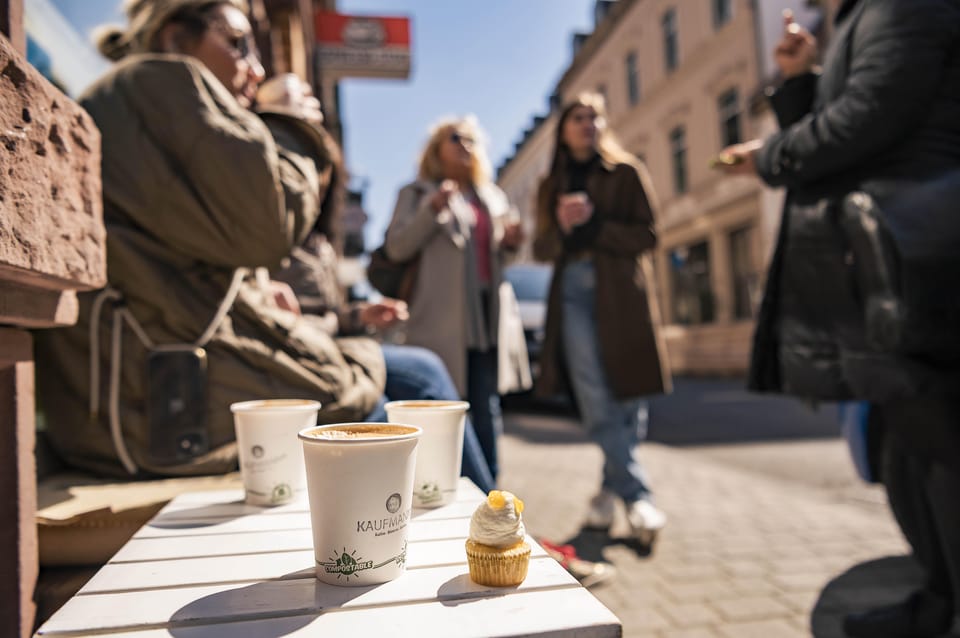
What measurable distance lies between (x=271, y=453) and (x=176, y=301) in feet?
1.84

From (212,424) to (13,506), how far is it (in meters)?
0.41

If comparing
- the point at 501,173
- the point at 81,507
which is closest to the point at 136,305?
the point at 81,507

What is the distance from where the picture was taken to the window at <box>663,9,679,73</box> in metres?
19.3

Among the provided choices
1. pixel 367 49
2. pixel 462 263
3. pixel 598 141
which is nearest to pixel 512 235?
pixel 462 263

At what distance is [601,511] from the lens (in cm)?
321

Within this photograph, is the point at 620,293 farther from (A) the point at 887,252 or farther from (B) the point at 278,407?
(B) the point at 278,407

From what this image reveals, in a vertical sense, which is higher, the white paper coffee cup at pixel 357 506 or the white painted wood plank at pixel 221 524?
the white paper coffee cup at pixel 357 506

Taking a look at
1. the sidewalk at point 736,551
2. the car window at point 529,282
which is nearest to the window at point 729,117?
the car window at point 529,282

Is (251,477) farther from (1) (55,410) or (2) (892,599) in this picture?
(2) (892,599)

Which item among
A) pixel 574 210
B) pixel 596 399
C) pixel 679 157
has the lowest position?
pixel 596 399

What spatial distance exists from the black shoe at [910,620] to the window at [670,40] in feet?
64.4

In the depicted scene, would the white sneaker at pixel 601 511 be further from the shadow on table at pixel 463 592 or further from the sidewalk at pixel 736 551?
the shadow on table at pixel 463 592

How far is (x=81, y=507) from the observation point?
1.27 metres

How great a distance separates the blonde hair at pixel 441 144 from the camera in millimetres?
3426
